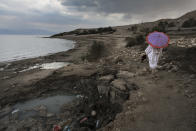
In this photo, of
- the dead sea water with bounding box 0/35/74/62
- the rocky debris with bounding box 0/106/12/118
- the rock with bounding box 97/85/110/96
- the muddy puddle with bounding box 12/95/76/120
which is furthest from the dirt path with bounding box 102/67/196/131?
the dead sea water with bounding box 0/35/74/62

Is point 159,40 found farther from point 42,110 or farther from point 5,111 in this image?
point 5,111

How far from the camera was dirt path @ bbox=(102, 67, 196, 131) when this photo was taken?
3014 mm

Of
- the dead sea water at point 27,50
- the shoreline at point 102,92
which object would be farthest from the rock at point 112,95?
the dead sea water at point 27,50

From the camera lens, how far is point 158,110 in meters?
3.55

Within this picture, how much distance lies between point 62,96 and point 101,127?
9.27 ft

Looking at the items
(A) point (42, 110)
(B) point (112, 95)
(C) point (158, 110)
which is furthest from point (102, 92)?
(A) point (42, 110)

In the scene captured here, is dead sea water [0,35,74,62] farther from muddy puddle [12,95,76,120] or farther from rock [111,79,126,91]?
rock [111,79,126,91]

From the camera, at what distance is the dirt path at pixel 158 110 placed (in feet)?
9.89

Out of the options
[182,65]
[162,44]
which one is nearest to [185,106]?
[162,44]

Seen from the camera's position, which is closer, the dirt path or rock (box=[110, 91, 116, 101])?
the dirt path

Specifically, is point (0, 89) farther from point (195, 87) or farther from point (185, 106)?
point (195, 87)

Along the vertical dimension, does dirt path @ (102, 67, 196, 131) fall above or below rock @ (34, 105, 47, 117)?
above

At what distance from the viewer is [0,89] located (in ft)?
21.6

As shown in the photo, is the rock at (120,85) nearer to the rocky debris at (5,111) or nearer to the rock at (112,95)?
the rock at (112,95)
